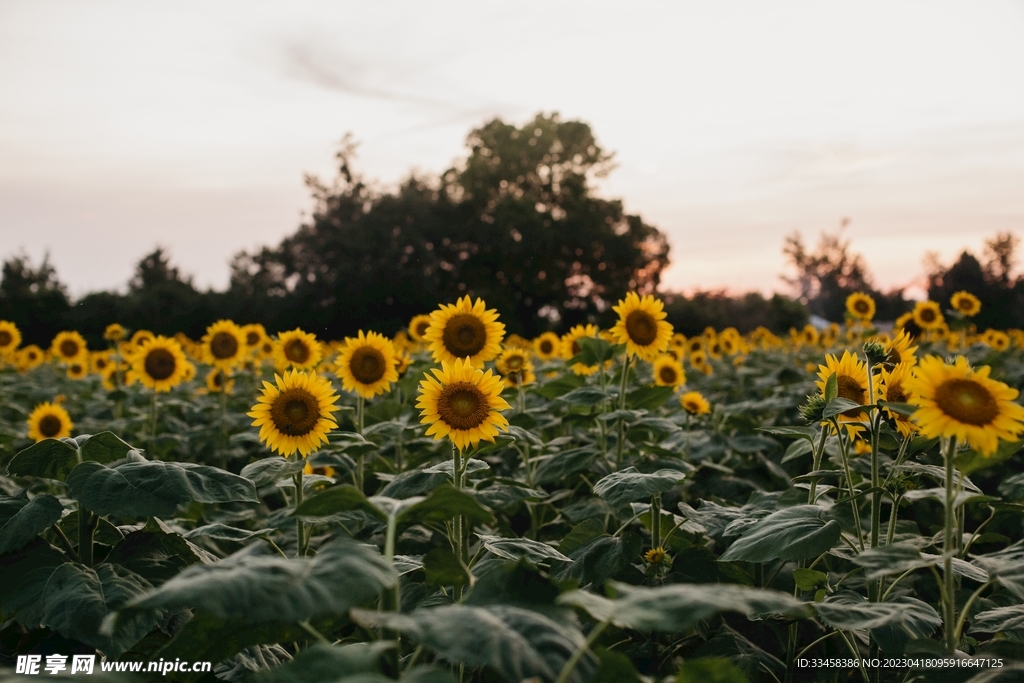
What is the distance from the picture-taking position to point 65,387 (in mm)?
8609

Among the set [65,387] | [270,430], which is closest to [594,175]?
[65,387]

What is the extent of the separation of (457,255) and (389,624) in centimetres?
3609

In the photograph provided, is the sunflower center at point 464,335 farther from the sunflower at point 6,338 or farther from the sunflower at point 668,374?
the sunflower at point 6,338

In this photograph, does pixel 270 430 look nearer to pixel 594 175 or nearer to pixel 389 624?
pixel 389 624

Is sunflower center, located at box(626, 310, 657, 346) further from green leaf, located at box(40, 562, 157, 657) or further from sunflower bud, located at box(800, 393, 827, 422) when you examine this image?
green leaf, located at box(40, 562, 157, 657)

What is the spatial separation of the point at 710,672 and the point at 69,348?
369 inches

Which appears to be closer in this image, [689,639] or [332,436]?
[689,639]

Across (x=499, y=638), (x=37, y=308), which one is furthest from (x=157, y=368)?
(x=37, y=308)

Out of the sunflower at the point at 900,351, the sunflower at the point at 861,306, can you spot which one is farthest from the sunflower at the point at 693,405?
the sunflower at the point at 861,306

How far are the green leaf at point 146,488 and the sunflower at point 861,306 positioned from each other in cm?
790

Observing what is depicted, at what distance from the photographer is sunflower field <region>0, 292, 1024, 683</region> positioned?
1139 millimetres

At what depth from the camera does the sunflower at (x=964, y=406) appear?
170 centimetres

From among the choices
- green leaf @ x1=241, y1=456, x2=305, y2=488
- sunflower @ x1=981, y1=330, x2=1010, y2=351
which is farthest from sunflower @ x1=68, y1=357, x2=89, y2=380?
sunflower @ x1=981, y1=330, x2=1010, y2=351

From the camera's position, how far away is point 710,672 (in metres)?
1.12
